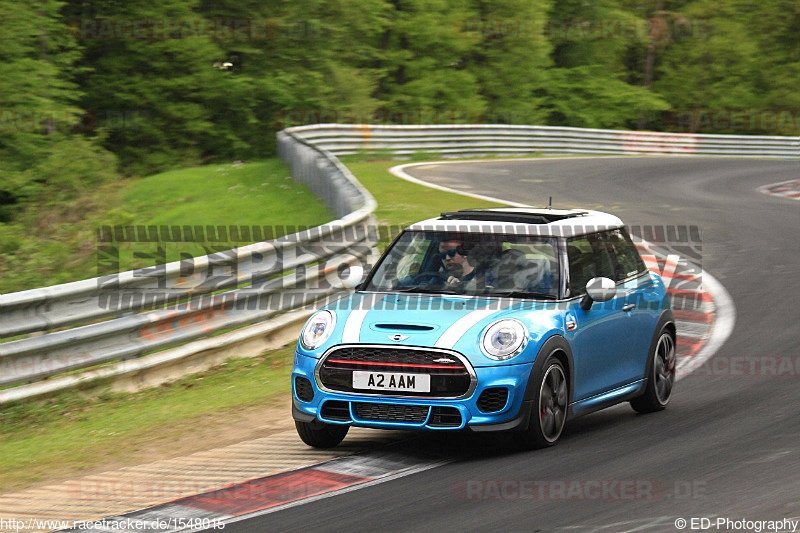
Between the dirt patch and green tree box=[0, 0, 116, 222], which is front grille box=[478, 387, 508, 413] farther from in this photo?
green tree box=[0, 0, 116, 222]

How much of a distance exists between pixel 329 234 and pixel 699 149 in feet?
94.9

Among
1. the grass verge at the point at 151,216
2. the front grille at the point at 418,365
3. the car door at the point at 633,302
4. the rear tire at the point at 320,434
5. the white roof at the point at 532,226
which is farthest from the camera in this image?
the grass verge at the point at 151,216

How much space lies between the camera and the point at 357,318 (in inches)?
277

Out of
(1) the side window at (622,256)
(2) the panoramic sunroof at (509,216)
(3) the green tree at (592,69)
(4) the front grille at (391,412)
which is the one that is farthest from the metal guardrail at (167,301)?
(3) the green tree at (592,69)

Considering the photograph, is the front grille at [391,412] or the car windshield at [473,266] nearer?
the front grille at [391,412]

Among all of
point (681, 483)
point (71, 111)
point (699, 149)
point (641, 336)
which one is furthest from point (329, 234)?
point (699, 149)

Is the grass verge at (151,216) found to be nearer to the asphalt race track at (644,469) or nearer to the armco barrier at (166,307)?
the armco barrier at (166,307)

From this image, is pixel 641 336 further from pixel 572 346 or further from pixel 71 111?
pixel 71 111

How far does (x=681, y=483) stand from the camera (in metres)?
6.09

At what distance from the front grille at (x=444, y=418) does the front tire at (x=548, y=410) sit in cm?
44

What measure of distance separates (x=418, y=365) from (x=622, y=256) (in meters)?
2.60

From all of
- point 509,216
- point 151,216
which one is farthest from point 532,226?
point 151,216

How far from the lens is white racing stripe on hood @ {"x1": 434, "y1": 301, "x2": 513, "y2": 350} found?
666 cm

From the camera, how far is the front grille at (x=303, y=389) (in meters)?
7.01
